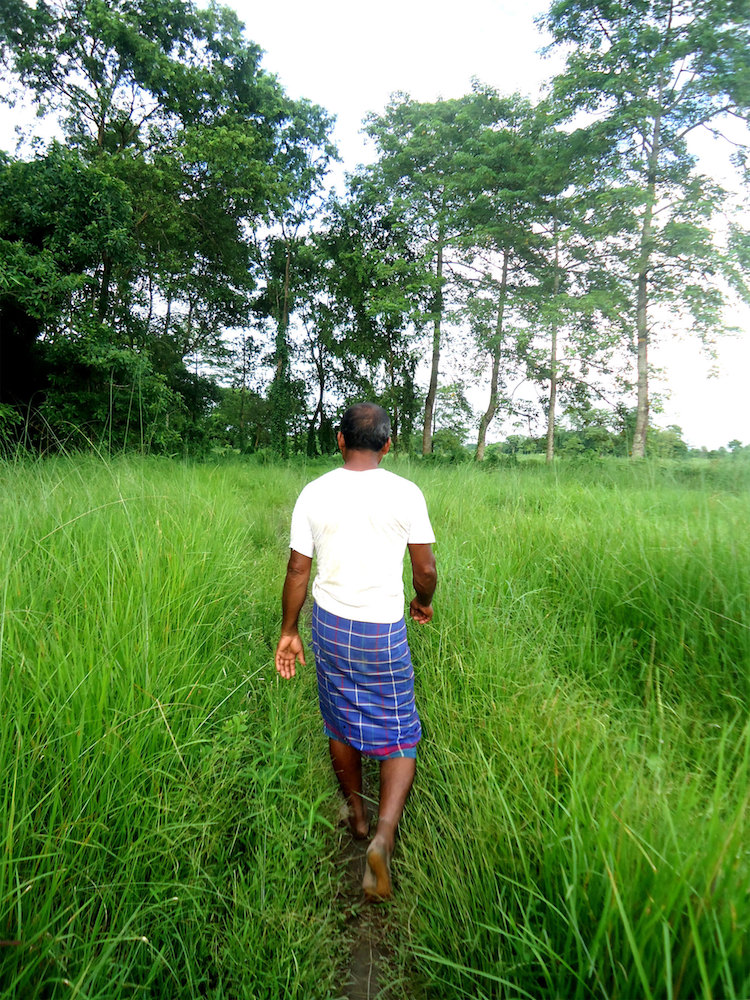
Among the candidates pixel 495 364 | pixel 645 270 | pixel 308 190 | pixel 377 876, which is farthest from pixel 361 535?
pixel 308 190

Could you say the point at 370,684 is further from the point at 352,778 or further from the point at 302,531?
the point at 302,531

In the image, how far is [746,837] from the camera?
1.23m

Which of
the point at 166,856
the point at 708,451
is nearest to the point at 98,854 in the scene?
the point at 166,856

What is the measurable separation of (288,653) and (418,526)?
2.88 ft

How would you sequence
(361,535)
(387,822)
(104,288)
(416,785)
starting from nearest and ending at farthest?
1. (387,822)
2. (361,535)
3. (416,785)
4. (104,288)

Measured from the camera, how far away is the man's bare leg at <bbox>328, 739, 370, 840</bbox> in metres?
2.00

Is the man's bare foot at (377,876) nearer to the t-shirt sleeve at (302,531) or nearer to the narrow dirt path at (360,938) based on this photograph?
the narrow dirt path at (360,938)

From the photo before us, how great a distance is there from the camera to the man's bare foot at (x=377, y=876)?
1564mm

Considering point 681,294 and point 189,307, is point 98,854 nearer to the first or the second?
point 681,294

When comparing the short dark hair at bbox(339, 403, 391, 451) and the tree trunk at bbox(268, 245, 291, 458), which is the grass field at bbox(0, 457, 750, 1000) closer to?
the short dark hair at bbox(339, 403, 391, 451)

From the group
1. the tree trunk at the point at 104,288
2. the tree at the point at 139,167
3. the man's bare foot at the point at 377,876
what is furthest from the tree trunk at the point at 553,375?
the man's bare foot at the point at 377,876

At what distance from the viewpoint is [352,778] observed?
6.68 feet

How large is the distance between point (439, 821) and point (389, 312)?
21.5m

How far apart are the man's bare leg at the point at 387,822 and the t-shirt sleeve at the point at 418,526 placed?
95 centimetres
